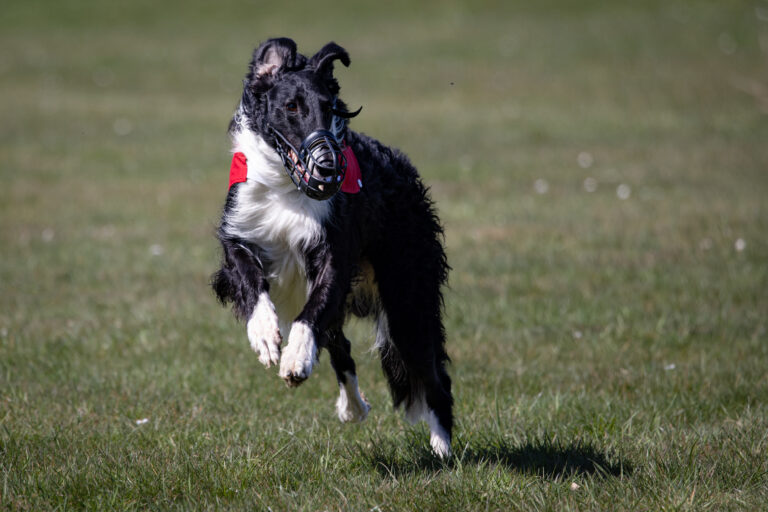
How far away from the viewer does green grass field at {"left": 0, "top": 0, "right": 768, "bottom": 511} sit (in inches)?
163

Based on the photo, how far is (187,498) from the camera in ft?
12.8

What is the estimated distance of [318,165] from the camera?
378 centimetres

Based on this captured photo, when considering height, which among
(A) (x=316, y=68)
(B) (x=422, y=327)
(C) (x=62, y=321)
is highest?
(A) (x=316, y=68)

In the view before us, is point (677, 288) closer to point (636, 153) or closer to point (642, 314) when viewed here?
point (642, 314)

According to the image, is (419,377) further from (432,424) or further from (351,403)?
(351,403)

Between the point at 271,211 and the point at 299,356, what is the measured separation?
2.43 ft

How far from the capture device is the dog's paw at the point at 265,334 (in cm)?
383

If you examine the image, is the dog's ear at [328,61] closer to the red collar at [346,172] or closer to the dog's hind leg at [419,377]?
the red collar at [346,172]

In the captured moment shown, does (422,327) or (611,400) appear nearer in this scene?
(422,327)

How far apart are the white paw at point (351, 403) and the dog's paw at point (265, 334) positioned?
3.78ft

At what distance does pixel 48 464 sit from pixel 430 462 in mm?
1800

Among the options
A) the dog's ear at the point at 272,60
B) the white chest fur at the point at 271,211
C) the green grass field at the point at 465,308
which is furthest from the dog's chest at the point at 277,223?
the green grass field at the point at 465,308

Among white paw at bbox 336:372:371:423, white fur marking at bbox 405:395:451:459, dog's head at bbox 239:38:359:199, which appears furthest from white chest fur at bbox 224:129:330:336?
white fur marking at bbox 405:395:451:459

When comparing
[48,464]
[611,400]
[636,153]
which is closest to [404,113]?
[636,153]
